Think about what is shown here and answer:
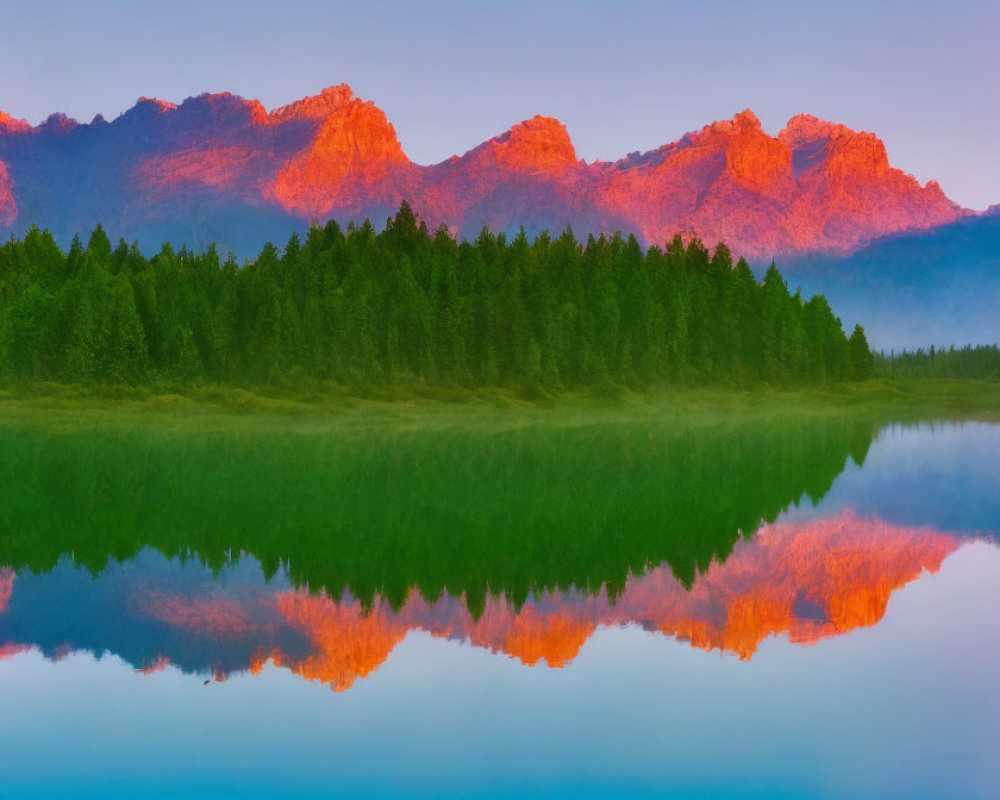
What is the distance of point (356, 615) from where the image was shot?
19.8 metres

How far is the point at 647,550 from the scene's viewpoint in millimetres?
26875

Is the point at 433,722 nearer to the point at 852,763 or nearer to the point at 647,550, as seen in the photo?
the point at 852,763

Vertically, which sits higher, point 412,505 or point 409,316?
point 409,316

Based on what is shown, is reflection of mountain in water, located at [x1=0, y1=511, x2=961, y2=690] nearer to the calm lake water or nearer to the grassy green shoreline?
the calm lake water

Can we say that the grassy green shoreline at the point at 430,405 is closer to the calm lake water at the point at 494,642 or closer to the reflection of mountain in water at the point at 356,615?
the calm lake water at the point at 494,642

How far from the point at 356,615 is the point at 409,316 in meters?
104

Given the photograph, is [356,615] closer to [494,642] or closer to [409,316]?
[494,642]

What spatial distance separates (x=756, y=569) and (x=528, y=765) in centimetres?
1332

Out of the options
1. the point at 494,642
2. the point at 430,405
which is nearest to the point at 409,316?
the point at 430,405

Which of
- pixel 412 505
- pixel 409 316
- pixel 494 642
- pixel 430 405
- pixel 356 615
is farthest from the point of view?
pixel 409 316

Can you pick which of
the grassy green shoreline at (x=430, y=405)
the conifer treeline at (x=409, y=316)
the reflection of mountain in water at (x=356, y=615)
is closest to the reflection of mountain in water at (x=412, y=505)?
the reflection of mountain in water at (x=356, y=615)

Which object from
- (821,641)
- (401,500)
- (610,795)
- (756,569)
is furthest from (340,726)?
(401,500)

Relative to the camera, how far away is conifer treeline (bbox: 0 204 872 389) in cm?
11012

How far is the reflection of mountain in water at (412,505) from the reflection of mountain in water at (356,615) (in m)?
0.76
